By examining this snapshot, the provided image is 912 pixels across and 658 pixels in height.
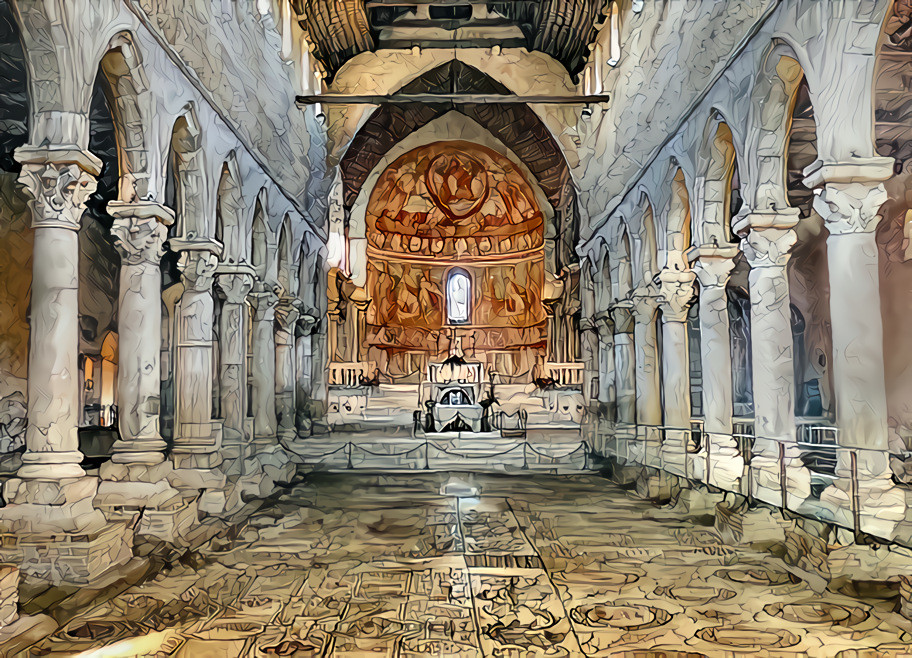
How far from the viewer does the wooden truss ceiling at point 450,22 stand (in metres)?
19.0

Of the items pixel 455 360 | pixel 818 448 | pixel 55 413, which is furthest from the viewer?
pixel 455 360

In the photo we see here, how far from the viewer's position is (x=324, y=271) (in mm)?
22531

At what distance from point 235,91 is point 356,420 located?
10.4 metres

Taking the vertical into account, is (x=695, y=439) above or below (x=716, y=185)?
below

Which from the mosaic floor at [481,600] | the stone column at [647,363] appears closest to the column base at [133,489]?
the mosaic floor at [481,600]

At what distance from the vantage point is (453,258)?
31734mm

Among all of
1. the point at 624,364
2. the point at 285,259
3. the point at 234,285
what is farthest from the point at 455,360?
the point at 234,285

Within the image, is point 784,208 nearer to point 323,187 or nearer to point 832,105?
point 832,105

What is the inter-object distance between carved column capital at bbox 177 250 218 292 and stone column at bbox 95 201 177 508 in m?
1.58

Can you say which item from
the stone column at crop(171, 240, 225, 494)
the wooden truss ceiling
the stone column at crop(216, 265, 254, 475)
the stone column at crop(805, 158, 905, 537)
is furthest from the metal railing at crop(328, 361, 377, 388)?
the stone column at crop(805, 158, 905, 537)

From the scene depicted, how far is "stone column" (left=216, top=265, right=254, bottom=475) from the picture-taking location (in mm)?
13203

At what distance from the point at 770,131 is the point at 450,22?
1501cm

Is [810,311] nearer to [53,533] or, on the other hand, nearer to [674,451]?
[674,451]

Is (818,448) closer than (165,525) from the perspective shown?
No
